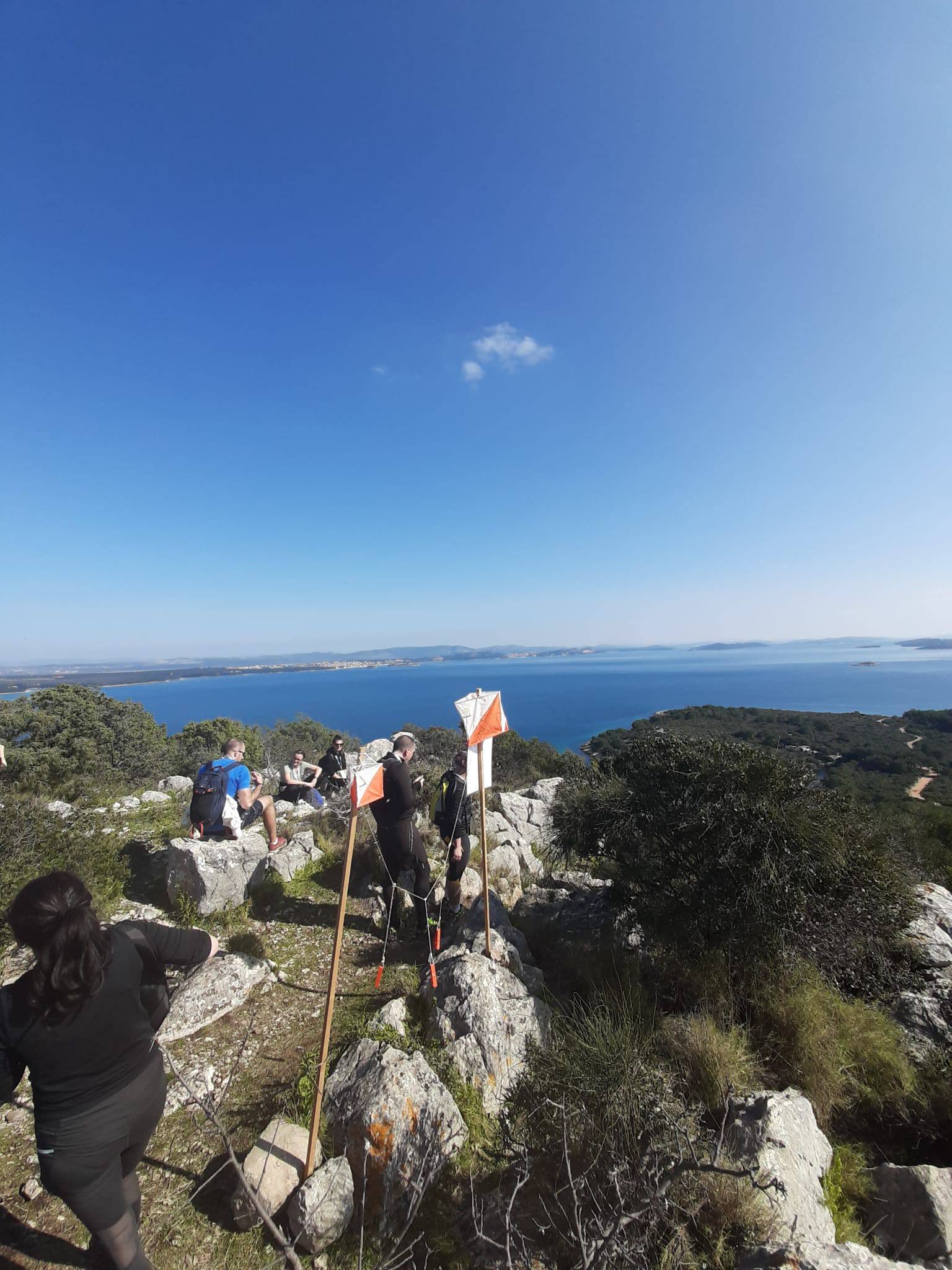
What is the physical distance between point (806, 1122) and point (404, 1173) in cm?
261

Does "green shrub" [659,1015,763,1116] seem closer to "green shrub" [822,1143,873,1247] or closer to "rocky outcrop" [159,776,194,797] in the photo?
"green shrub" [822,1143,873,1247]

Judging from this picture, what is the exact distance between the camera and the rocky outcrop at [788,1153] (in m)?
2.68

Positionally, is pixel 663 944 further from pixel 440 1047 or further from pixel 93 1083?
pixel 93 1083

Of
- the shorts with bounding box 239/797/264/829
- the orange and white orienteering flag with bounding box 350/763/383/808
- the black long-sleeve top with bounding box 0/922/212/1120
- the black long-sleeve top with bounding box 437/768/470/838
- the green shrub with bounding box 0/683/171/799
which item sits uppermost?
the orange and white orienteering flag with bounding box 350/763/383/808

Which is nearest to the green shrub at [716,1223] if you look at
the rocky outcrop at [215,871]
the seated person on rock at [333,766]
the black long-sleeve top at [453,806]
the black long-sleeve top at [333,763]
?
the black long-sleeve top at [453,806]

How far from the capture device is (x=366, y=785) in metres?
4.20

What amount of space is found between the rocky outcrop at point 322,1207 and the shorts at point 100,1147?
1.04 metres

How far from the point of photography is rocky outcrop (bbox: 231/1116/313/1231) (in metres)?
2.91

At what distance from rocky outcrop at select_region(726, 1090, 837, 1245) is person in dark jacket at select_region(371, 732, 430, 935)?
340cm

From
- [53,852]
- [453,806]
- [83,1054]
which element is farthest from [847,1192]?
[53,852]

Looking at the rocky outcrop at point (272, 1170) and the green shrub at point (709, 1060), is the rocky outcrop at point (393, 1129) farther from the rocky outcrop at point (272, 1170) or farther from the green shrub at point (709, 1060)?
the green shrub at point (709, 1060)

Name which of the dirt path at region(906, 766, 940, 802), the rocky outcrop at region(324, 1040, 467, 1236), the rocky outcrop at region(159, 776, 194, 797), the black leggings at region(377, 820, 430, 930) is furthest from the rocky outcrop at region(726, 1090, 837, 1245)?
the dirt path at region(906, 766, 940, 802)

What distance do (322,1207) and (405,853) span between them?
3066 mm

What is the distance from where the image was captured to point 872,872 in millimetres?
5160
